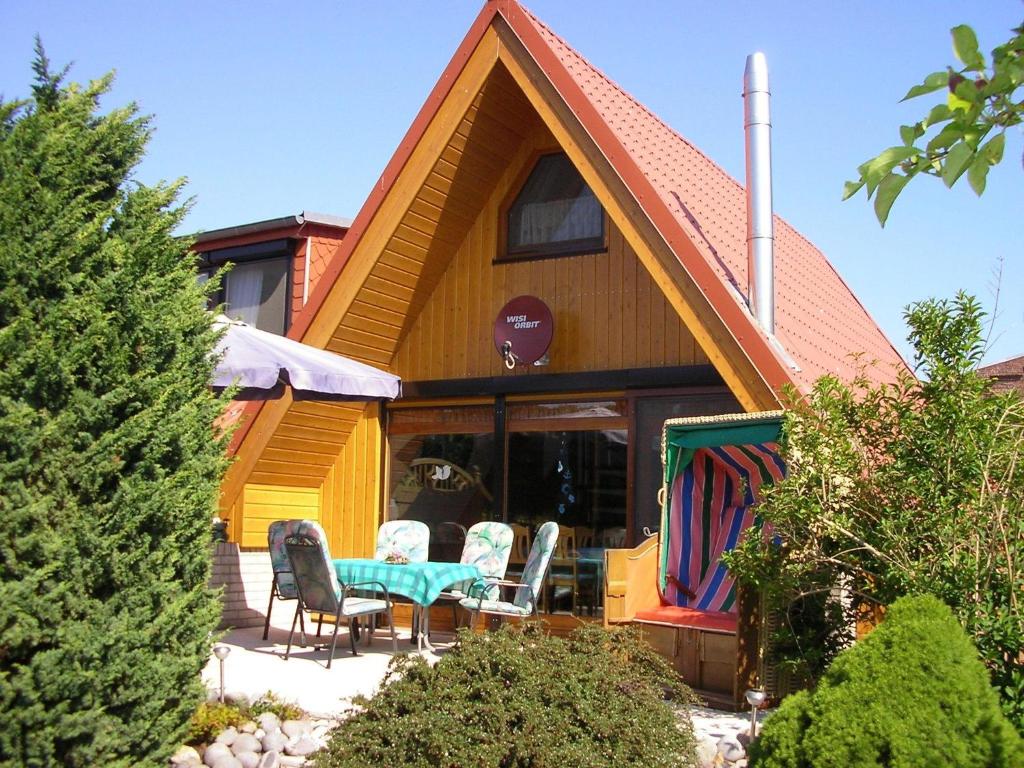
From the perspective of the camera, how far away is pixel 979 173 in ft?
7.23

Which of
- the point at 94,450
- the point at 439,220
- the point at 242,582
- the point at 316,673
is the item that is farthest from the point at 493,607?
the point at 94,450

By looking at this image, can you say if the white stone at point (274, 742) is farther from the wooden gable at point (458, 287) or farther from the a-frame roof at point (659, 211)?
the a-frame roof at point (659, 211)

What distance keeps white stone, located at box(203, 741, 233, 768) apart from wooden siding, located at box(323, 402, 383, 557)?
18.1 feet

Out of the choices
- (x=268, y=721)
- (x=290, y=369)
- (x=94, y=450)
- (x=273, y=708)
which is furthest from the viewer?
(x=290, y=369)

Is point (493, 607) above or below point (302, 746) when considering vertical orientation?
above

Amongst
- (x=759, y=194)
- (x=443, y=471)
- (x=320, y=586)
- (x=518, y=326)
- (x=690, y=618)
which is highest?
(x=759, y=194)

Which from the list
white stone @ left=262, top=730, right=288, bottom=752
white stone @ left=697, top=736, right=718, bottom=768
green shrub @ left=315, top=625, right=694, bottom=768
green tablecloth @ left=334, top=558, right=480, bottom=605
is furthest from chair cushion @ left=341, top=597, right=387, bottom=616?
green shrub @ left=315, top=625, right=694, bottom=768

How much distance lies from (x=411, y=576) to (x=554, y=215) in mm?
3748

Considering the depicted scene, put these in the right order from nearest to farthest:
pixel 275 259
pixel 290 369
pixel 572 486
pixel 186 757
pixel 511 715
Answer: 1. pixel 511 715
2. pixel 186 757
3. pixel 290 369
4. pixel 572 486
5. pixel 275 259

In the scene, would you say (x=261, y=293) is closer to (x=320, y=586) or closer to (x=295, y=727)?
(x=320, y=586)

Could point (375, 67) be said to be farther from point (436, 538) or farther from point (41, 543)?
point (41, 543)

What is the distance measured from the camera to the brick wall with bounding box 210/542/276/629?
10.4 metres

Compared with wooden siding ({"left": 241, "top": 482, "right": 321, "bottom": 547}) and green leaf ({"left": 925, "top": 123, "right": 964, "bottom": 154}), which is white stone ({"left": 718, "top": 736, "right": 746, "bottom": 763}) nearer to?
green leaf ({"left": 925, "top": 123, "right": 964, "bottom": 154})

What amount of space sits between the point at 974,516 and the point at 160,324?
148 inches
